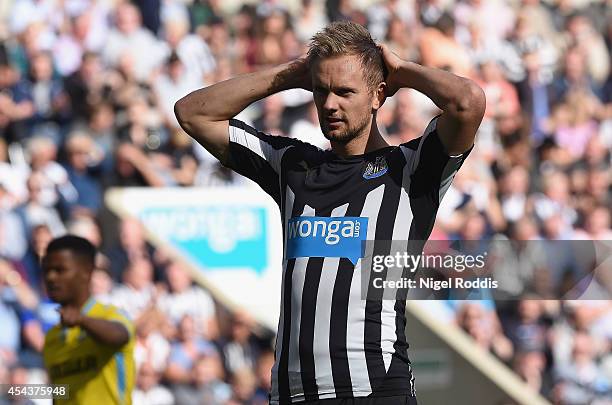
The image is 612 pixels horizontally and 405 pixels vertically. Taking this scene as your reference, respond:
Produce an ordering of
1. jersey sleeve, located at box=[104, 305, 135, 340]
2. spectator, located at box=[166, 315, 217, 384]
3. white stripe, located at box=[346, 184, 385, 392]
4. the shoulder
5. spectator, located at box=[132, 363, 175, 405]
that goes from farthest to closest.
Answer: spectator, located at box=[166, 315, 217, 384]
spectator, located at box=[132, 363, 175, 405]
jersey sleeve, located at box=[104, 305, 135, 340]
the shoulder
white stripe, located at box=[346, 184, 385, 392]

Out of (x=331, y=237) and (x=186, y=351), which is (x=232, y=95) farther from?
(x=186, y=351)

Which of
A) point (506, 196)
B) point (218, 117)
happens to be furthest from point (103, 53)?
point (218, 117)

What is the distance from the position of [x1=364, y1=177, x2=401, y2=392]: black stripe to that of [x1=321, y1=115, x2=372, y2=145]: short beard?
246 millimetres

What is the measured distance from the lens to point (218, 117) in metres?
4.25

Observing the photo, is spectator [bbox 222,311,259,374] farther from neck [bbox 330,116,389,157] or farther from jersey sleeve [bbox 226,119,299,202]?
neck [bbox 330,116,389,157]

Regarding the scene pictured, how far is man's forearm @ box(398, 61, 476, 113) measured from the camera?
12.3 ft

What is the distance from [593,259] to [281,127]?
2961 mm

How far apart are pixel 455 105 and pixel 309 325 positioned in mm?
888

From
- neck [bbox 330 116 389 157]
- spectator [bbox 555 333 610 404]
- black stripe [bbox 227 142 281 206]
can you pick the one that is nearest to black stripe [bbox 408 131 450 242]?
neck [bbox 330 116 389 157]

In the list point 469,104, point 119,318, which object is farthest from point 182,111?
point 119,318

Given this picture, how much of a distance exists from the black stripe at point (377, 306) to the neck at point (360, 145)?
9.1 inches

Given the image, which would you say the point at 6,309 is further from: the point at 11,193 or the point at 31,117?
the point at 31,117

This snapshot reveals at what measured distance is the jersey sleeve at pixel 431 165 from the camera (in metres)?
3.83

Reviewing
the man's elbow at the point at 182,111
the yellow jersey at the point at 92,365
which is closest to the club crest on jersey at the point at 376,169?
the man's elbow at the point at 182,111
